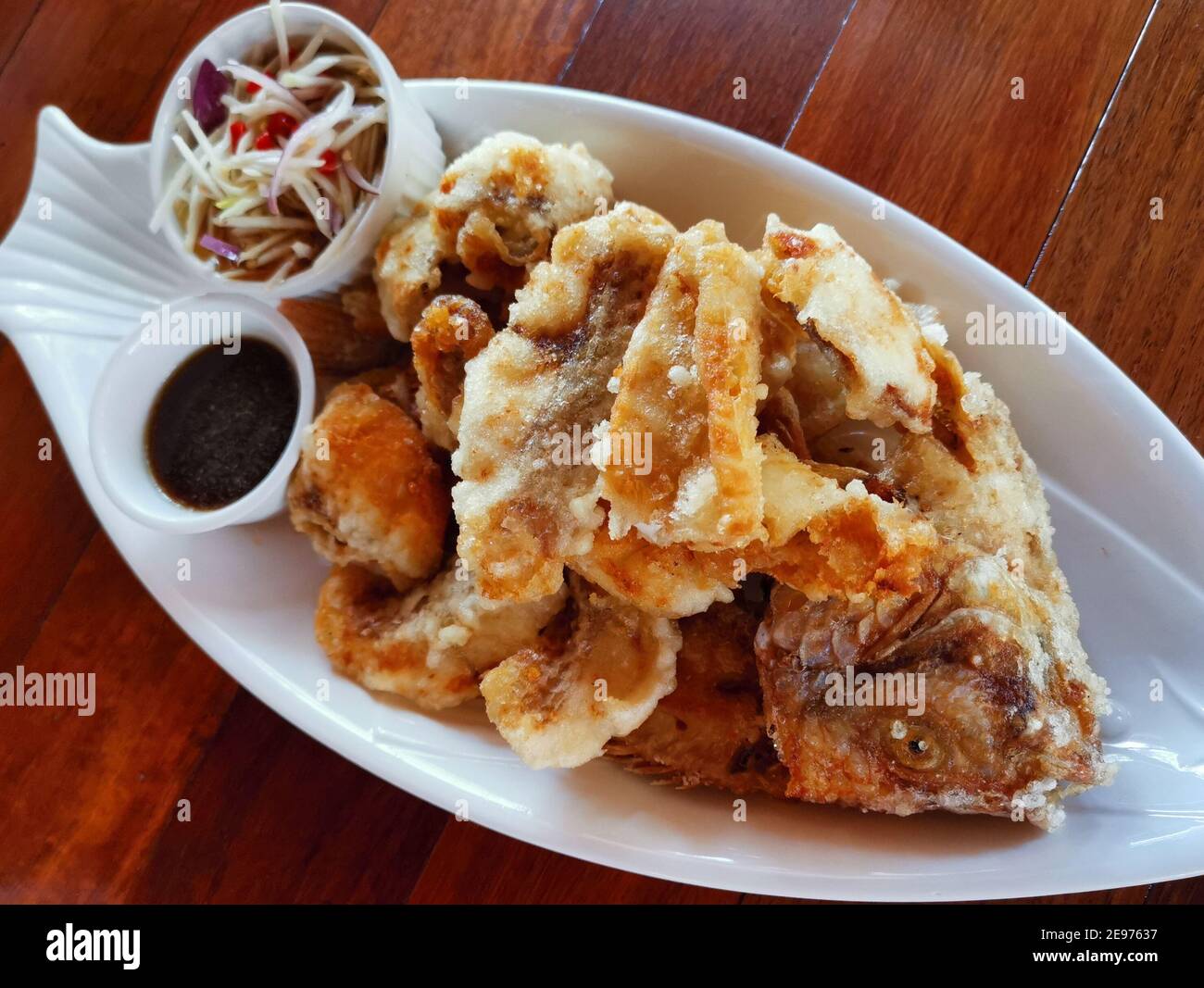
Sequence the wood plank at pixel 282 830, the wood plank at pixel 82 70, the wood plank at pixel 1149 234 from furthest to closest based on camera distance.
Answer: the wood plank at pixel 82 70 → the wood plank at pixel 282 830 → the wood plank at pixel 1149 234

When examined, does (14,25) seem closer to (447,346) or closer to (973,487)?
(447,346)

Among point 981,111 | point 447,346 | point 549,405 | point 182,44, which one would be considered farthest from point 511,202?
point 182,44

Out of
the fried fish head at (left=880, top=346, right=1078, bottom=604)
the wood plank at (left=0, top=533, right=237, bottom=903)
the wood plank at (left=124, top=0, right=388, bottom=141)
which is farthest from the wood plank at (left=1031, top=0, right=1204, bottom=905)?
the wood plank at (left=0, top=533, right=237, bottom=903)

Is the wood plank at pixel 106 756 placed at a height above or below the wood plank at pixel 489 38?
below

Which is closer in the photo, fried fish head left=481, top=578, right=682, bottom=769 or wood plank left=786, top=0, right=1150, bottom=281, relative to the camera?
fried fish head left=481, top=578, right=682, bottom=769

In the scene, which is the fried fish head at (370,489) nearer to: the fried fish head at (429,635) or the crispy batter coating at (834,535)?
the fried fish head at (429,635)

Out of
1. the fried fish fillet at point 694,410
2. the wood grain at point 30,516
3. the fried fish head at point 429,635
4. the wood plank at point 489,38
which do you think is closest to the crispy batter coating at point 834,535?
the fried fish fillet at point 694,410

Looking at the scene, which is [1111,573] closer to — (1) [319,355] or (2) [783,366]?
(2) [783,366]

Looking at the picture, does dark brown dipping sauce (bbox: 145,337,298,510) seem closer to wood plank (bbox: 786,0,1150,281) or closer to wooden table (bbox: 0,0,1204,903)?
wooden table (bbox: 0,0,1204,903)
